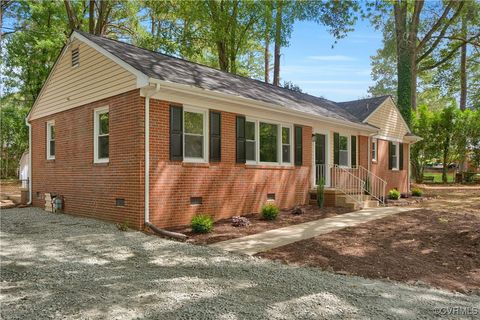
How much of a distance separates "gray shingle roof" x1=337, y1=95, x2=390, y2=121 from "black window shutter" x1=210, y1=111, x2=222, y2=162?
8919mm

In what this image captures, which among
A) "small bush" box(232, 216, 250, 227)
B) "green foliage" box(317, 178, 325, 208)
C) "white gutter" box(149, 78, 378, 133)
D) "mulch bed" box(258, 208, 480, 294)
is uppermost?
"white gutter" box(149, 78, 378, 133)

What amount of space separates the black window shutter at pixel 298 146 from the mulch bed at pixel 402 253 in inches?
149

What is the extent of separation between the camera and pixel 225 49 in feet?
85.7

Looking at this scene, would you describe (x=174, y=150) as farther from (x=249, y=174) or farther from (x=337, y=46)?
(x=337, y=46)

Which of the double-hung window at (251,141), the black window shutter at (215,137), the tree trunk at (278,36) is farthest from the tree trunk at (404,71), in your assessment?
the black window shutter at (215,137)

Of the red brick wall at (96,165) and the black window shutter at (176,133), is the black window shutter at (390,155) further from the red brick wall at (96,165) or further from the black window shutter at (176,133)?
the red brick wall at (96,165)

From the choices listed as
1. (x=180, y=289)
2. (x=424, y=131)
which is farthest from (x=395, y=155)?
(x=180, y=289)

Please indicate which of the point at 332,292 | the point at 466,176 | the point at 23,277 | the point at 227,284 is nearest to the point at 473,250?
the point at 332,292

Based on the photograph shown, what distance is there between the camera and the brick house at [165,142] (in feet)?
28.5

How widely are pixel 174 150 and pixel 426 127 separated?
879 inches

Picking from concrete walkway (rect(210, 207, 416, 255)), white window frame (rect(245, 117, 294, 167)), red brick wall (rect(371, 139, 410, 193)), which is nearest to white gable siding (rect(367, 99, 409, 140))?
red brick wall (rect(371, 139, 410, 193))

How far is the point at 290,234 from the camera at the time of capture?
8.31 metres

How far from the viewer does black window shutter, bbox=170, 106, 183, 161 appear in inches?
353

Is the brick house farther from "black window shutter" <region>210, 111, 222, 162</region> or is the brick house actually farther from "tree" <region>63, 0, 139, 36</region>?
"tree" <region>63, 0, 139, 36</region>
